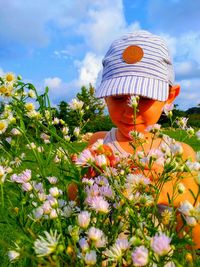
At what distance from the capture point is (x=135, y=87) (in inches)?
65.6

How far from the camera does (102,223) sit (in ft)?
3.42

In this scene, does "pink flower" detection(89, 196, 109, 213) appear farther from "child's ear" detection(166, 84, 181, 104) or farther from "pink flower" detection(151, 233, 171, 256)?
"child's ear" detection(166, 84, 181, 104)

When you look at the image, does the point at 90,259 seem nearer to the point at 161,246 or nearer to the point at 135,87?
the point at 161,246

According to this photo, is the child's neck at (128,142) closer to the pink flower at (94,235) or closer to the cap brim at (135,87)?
the cap brim at (135,87)

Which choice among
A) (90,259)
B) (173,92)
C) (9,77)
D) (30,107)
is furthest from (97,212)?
(173,92)

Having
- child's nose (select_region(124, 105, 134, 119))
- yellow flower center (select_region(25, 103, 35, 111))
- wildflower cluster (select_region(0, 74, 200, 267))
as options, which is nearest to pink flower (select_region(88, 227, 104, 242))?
Answer: wildflower cluster (select_region(0, 74, 200, 267))

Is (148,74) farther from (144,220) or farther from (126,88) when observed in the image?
(144,220)

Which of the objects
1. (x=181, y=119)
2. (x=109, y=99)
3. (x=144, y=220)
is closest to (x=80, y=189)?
(x=144, y=220)

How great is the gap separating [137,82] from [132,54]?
0.13 meters

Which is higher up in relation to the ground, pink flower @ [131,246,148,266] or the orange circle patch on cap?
the orange circle patch on cap

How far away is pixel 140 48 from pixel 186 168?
768 millimetres

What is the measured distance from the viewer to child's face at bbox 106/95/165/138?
1746 mm

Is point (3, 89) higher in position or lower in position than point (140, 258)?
higher

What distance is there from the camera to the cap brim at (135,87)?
167cm
